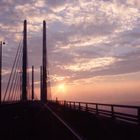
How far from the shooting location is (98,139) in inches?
629

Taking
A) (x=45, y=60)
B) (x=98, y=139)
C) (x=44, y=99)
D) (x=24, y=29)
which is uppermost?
(x=24, y=29)

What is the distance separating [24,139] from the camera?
16500 mm

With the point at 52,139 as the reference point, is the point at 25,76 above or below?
above

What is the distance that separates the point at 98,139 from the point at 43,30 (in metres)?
68.8

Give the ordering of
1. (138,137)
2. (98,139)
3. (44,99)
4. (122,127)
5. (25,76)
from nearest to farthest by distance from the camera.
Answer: (138,137), (98,139), (122,127), (25,76), (44,99)

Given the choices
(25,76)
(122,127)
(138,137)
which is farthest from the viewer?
(25,76)

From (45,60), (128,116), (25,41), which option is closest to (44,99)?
(45,60)

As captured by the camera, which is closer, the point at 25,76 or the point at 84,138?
the point at 84,138

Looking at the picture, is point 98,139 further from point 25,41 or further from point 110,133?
point 25,41

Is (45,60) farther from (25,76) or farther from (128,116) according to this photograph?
(128,116)

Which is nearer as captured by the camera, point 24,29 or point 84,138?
point 84,138

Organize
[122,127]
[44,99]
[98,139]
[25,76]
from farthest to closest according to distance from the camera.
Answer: [44,99] < [25,76] < [122,127] < [98,139]

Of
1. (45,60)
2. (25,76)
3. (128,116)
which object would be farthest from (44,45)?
(128,116)

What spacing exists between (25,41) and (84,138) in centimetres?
6141
